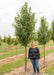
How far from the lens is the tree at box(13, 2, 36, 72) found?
871cm

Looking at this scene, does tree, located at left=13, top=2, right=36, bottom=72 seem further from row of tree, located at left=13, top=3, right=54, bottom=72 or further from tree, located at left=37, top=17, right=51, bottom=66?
tree, located at left=37, top=17, right=51, bottom=66

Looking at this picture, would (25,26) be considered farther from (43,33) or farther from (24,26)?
(43,33)

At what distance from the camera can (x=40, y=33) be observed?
12070mm

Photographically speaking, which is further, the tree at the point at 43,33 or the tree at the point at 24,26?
the tree at the point at 43,33

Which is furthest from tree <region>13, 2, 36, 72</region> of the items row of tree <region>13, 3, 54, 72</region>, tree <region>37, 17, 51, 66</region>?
tree <region>37, 17, 51, 66</region>

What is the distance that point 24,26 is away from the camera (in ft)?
28.5

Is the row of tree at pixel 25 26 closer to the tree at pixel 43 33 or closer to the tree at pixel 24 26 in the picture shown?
the tree at pixel 24 26

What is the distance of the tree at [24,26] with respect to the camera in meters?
8.71

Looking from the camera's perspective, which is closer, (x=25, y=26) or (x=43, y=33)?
(x=25, y=26)

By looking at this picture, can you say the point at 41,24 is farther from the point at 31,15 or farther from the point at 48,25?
the point at 31,15

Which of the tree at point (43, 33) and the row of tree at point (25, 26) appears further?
the tree at point (43, 33)

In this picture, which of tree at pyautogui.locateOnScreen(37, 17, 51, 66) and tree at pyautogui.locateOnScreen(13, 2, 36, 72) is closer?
tree at pyautogui.locateOnScreen(13, 2, 36, 72)

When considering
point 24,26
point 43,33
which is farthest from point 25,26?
point 43,33

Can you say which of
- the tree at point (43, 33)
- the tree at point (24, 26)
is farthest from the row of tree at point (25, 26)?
the tree at point (43, 33)
